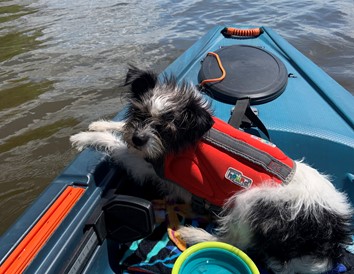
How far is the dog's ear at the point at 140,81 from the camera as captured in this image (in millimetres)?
2162

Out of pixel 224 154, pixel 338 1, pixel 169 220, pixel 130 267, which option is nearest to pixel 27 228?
pixel 130 267

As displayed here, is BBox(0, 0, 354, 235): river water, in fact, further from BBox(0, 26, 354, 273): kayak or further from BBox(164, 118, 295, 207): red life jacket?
BBox(164, 118, 295, 207): red life jacket

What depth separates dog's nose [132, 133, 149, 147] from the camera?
2.03 meters

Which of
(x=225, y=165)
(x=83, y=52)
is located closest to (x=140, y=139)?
(x=225, y=165)

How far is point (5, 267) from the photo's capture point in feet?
5.13

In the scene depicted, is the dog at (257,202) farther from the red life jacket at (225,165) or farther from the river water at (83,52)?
the river water at (83,52)

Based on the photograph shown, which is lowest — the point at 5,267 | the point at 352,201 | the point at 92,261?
the point at 352,201

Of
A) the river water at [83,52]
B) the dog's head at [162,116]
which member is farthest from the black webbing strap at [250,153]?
the river water at [83,52]

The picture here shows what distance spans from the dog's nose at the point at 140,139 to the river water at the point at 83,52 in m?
2.31

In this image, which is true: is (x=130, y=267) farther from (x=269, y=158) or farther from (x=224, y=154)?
(x=269, y=158)

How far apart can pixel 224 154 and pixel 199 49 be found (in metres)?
2.57

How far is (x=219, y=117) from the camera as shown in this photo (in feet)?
9.73

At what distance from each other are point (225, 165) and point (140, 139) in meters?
0.55

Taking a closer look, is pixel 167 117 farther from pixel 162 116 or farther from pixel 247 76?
pixel 247 76
